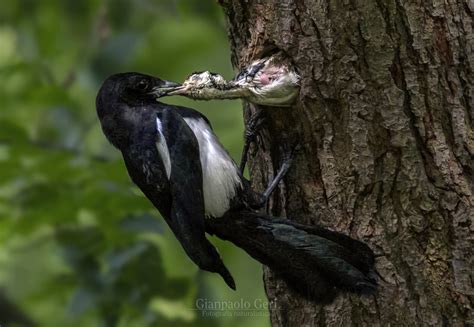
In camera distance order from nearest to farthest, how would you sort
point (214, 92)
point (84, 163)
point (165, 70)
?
point (214, 92) → point (84, 163) → point (165, 70)

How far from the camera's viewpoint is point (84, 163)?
4.14m

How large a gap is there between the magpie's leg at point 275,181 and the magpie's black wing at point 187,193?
23 centimetres

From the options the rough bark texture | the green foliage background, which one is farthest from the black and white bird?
the green foliage background

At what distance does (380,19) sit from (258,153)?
859 mm

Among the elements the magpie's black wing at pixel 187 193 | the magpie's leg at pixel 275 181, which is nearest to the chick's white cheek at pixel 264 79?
the magpie's leg at pixel 275 181

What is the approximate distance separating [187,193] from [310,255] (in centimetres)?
56

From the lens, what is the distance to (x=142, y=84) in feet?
11.8

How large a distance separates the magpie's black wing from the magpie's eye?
16 centimetres

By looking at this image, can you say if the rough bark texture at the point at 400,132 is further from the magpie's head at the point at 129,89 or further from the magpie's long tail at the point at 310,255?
the magpie's head at the point at 129,89

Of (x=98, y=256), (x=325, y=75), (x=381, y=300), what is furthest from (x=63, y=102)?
(x=381, y=300)

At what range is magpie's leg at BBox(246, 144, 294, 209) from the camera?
3.21 metres

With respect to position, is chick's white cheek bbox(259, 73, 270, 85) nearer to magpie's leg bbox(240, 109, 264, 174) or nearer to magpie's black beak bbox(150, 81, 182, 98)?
magpie's leg bbox(240, 109, 264, 174)

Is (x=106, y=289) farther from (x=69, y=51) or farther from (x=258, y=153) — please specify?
(x=69, y=51)

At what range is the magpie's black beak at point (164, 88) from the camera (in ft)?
11.7
